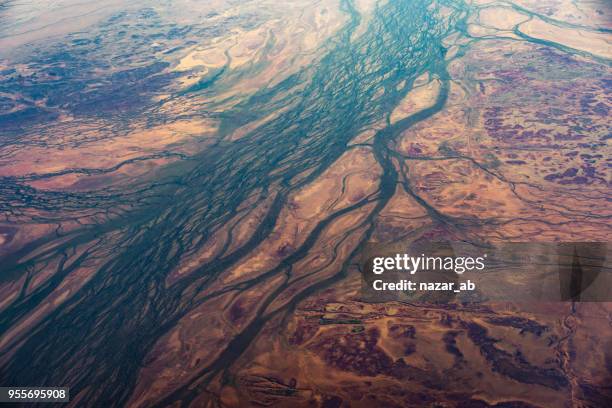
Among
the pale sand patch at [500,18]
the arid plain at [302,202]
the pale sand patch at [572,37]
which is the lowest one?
the arid plain at [302,202]

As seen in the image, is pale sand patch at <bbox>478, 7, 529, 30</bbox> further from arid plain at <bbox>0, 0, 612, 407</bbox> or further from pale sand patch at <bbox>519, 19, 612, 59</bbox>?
pale sand patch at <bbox>519, 19, 612, 59</bbox>

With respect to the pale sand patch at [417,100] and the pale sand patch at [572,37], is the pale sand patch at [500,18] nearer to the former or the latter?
the pale sand patch at [572,37]

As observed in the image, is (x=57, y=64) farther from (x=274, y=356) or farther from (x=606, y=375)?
(x=606, y=375)

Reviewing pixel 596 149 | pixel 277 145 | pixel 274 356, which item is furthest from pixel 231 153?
pixel 596 149

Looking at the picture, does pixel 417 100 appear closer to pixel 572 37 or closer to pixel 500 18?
pixel 572 37

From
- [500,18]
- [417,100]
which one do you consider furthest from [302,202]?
[500,18]

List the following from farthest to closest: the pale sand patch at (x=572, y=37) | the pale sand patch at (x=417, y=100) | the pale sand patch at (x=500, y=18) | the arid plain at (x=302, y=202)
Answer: the pale sand patch at (x=500, y=18)
the pale sand patch at (x=572, y=37)
the pale sand patch at (x=417, y=100)
the arid plain at (x=302, y=202)

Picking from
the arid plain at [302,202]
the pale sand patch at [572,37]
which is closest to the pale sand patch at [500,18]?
the arid plain at [302,202]

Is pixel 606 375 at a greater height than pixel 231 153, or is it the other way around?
pixel 231 153

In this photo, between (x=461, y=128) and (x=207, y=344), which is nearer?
(x=207, y=344)

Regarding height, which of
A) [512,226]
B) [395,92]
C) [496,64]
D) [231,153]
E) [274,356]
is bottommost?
[274,356]

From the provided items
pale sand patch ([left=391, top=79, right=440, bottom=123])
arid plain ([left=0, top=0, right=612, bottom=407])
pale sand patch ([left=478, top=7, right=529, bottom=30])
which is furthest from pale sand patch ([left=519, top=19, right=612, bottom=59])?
pale sand patch ([left=391, top=79, right=440, bottom=123])
